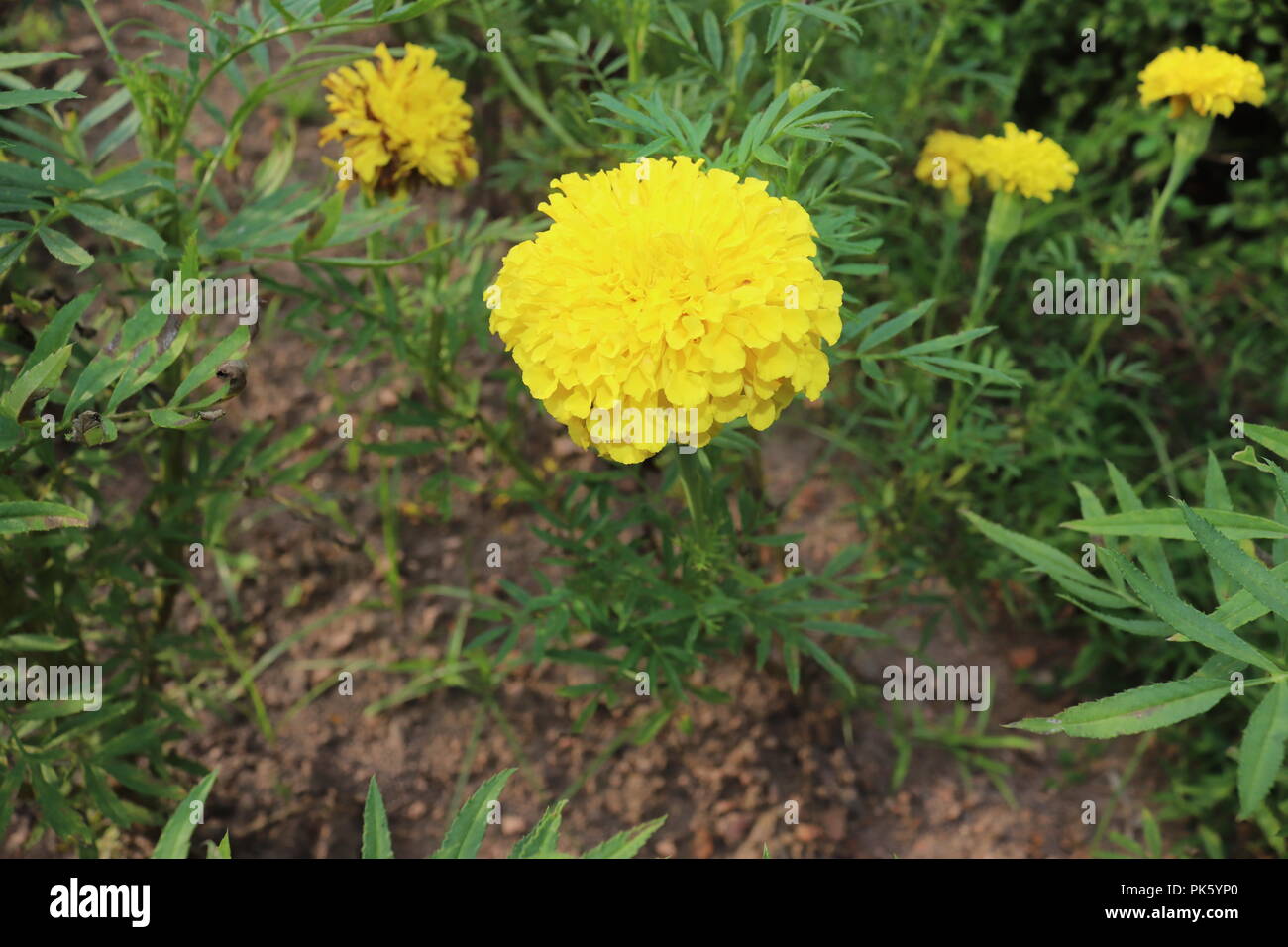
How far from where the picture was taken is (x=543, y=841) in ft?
2.64

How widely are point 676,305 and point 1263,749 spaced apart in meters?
0.69

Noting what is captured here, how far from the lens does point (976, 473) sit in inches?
83.5

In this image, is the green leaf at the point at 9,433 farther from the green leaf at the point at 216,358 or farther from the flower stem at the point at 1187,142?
the flower stem at the point at 1187,142

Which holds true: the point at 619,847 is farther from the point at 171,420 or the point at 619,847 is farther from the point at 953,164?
the point at 953,164

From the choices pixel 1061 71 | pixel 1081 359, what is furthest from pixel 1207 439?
pixel 1061 71

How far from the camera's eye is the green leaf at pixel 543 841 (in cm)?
79

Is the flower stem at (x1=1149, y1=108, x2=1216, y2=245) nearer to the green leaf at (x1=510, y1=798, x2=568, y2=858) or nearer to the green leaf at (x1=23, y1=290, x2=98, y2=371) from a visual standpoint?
the green leaf at (x1=510, y1=798, x2=568, y2=858)

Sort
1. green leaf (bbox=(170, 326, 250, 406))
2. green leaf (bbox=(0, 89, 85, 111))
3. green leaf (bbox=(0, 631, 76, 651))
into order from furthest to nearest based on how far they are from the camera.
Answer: green leaf (bbox=(0, 631, 76, 651)) → green leaf (bbox=(170, 326, 250, 406)) → green leaf (bbox=(0, 89, 85, 111))

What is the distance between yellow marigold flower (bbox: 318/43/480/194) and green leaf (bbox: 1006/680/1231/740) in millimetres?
1225

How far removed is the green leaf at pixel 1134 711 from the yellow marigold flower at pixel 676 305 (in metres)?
0.40

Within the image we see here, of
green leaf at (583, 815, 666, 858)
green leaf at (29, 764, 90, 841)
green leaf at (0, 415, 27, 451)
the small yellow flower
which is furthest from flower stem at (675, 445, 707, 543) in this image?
the small yellow flower

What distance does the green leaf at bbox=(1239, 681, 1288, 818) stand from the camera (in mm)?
830

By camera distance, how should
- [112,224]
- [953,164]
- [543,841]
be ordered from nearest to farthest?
[543,841], [112,224], [953,164]

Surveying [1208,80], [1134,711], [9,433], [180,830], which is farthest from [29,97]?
[1208,80]
